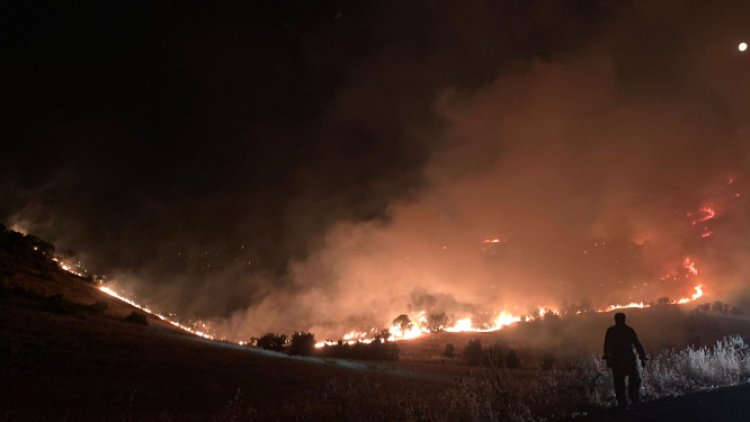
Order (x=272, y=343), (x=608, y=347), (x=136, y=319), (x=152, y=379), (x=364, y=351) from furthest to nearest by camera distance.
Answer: (x=272, y=343) < (x=364, y=351) < (x=136, y=319) < (x=152, y=379) < (x=608, y=347)

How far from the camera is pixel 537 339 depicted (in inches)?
1346

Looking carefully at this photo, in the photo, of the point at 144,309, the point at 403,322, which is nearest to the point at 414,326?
the point at 403,322

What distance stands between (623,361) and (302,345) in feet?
78.4

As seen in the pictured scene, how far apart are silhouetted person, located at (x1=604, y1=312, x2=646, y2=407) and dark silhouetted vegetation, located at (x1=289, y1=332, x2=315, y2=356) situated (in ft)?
75.1

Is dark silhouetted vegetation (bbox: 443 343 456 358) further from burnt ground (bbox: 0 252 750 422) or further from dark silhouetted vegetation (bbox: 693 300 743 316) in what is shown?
dark silhouetted vegetation (bbox: 693 300 743 316)

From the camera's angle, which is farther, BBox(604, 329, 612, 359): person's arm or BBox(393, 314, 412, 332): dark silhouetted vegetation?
BBox(393, 314, 412, 332): dark silhouetted vegetation

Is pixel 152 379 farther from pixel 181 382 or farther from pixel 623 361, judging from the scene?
pixel 623 361

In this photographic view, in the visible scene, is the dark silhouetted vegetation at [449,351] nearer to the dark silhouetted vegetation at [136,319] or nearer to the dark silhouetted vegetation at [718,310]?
the dark silhouetted vegetation at [136,319]

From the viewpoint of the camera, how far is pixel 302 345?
31.5 metres

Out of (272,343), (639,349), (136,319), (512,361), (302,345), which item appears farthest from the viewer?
(272,343)

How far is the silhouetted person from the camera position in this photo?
31.8ft

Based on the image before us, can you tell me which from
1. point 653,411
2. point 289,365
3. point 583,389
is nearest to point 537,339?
point 289,365

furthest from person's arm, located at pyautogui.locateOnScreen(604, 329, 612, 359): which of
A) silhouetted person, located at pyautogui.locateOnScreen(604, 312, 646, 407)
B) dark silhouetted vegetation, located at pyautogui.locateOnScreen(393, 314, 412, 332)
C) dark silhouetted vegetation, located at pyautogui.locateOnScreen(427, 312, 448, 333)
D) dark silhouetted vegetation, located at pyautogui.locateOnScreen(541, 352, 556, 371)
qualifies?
A: dark silhouetted vegetation, located at pyautogui.locateOnScreen(393, 314, 412, 332)

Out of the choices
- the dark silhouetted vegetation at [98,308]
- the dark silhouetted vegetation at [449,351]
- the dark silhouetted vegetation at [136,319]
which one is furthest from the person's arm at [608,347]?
the dark silhouetted vegetation at [98,308]
